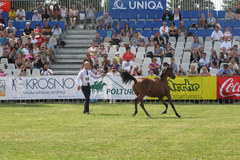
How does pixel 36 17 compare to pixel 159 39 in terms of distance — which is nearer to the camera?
pixel 159 39

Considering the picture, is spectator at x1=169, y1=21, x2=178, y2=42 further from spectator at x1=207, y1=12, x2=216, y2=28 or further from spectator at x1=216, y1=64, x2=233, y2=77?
spectator at x1=216, y1=64, x2=233, y2=77

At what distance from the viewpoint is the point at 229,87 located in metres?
24.8

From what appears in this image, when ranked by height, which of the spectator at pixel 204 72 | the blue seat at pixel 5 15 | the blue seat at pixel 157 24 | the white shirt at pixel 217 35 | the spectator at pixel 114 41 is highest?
the blue seat at pixel 5 15

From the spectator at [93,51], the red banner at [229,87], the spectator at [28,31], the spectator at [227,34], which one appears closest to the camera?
the red banner at [229,87]

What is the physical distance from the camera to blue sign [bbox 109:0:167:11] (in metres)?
31.9

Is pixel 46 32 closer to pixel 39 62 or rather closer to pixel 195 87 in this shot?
pixel 39 62

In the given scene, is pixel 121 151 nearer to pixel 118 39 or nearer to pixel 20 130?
pixel 20 130

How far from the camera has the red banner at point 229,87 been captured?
81.0 ft

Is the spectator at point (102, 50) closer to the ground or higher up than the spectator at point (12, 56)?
higher up

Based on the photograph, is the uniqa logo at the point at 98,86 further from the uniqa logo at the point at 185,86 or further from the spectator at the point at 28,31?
the spectator at the point at 28,31

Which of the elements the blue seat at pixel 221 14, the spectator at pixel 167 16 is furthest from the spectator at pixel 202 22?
the blue seat at pixel 221 14

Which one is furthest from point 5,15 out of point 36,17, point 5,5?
point 36,17

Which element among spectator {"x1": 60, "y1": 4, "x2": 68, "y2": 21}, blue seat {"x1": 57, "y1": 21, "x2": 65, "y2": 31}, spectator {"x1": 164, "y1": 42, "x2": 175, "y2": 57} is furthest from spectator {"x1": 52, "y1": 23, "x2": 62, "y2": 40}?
spectator {"x1": 164, "y1": 42, "x2": 175, "y2": 57}

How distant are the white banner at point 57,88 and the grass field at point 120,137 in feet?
25.2
